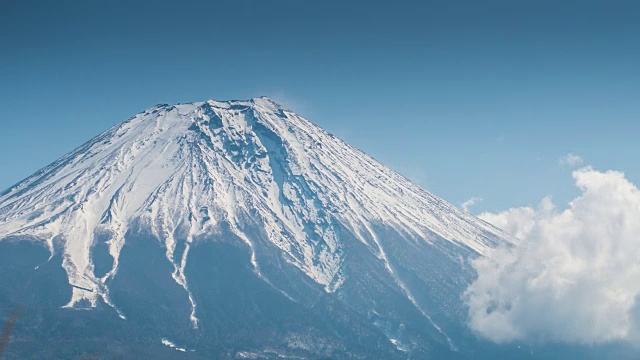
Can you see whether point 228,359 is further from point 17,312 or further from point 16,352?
point 17,312

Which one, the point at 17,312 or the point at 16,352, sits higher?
the point at 16,352

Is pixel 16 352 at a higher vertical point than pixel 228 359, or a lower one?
lower

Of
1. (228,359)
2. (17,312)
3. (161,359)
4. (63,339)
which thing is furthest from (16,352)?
(17,312)

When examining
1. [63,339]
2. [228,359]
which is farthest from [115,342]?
[228,359]

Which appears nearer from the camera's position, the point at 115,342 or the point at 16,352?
the point at 16,352

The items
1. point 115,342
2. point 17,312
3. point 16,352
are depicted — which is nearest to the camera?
point 17,312

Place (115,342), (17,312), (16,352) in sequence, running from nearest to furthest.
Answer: (17,312) → (16,352) → (115,342)

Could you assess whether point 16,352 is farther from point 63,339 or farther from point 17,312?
point 17,312

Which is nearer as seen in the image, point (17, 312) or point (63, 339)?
point (17, 312)

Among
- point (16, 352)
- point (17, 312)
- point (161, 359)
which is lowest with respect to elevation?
point (17, 312)
